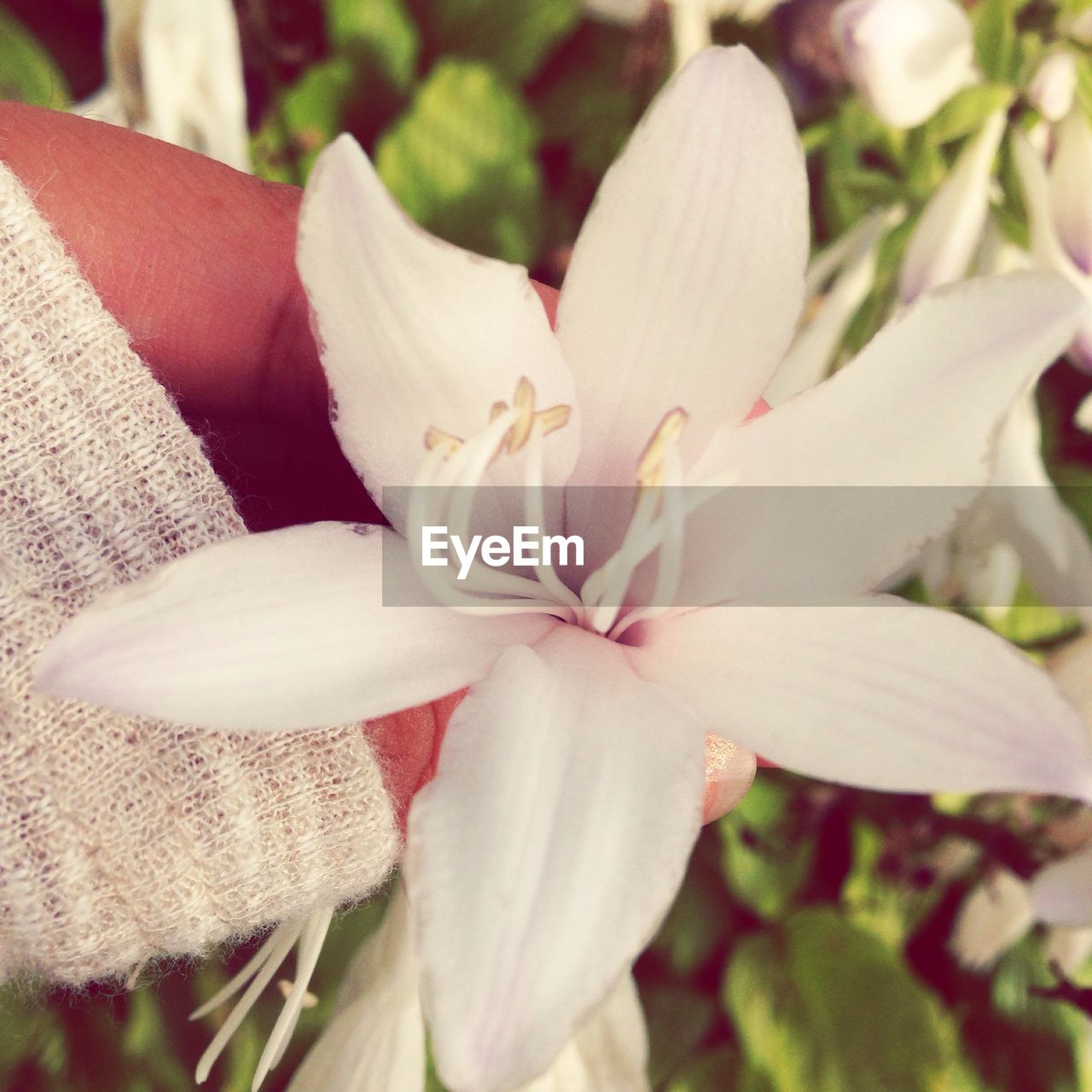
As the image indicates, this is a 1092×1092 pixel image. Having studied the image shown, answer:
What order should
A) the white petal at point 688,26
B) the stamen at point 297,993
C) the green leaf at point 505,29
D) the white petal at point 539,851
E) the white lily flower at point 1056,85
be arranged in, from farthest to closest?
the green leaf at point 505,29 < the white petal at point 688,26 < the white lily flower at point 1056,85 < the stamen at point 297,993 < the white petal at point 539,851

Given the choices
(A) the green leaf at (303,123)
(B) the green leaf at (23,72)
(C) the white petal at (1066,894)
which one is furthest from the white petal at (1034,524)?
(B) the green leaf at (23,72)

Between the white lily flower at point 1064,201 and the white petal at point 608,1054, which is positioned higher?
the white lily flower at point 1064,201

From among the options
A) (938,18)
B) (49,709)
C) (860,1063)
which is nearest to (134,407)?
(49,709)

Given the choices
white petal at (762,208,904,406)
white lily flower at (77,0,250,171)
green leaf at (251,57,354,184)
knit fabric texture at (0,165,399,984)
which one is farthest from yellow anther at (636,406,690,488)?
green leaf at (251,57,354,184)

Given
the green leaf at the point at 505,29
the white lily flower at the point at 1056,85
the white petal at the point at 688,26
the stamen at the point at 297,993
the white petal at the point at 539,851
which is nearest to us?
the white petal at the point at 539,851

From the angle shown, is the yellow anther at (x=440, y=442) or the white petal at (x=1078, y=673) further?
the white petal at (x=1078, y=673)

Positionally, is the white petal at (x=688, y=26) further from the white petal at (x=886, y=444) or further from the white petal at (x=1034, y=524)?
the white petal at (x=886, y=444)
